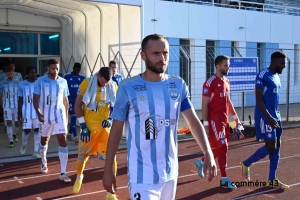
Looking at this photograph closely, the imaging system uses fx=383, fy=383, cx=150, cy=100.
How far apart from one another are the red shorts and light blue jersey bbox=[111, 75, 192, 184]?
309cm

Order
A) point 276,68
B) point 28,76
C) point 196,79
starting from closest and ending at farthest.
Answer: point 276,68 → point 28,76 → point 196,79

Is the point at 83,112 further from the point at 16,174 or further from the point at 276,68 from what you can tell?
the point at 276,68

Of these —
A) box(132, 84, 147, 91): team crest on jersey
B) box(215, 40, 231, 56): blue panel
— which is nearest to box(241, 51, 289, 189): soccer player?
box(132, 84, 147, 91): team crest on jersey

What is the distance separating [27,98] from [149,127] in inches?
261

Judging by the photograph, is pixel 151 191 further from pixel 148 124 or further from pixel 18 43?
pixel 18 43

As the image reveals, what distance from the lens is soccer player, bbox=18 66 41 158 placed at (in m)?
8.79

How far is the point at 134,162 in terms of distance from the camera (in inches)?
127

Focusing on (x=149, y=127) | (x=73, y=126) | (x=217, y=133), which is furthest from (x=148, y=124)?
(x=73, y=126)

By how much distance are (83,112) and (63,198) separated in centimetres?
135


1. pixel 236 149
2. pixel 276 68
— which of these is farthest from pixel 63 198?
pixel 236 149

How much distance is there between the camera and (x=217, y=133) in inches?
245

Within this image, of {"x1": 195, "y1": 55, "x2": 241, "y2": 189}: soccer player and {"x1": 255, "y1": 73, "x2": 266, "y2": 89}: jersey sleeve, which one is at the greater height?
{"x1": 255, "y1": 73, "x2": 266, "y2": 89}: jersey sleeve

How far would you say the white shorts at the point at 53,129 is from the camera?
268 inches

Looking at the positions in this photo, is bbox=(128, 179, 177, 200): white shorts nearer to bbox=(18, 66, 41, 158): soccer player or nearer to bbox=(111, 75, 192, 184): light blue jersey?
bbox=(111, 75, 192, 184): light blue jersey
